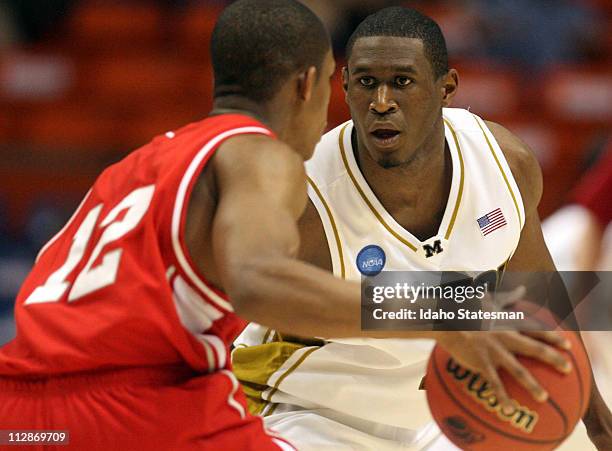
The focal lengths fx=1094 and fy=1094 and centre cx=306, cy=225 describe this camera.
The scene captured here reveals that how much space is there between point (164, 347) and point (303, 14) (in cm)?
99

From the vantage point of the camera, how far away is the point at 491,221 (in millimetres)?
4027

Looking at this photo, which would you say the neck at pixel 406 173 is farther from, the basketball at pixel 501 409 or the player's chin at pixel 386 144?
the basketball at pixel 501 409

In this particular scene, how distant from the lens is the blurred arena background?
7738 millimetres

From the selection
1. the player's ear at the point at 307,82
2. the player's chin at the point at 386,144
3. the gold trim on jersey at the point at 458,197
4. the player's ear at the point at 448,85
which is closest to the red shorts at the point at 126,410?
the player's ear at the point at 307,82

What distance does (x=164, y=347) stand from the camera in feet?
8.77

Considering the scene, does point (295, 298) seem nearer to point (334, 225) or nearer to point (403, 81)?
point (334, 225)

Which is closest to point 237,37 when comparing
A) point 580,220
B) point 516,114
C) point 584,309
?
point 580,220

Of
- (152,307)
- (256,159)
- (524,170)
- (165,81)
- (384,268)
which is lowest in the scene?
(165,81)

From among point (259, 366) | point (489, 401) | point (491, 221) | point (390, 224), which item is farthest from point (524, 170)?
point (489, 401)

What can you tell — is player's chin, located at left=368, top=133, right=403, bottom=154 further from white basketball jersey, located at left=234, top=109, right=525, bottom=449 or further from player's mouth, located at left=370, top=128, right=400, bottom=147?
white basketball jersey, located at left=234, top=109, right=525, bottom=449

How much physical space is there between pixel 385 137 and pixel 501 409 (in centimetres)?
138

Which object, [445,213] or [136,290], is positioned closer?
[136,290]

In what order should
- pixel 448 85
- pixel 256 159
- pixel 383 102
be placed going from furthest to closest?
1. pixel 448 85
2. pixel 383 102
3. pixel 256 159

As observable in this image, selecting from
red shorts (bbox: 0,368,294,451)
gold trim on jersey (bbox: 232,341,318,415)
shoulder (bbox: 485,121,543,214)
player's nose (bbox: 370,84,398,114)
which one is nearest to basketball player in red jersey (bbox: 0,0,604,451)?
red shorts (bbox: 0,368,294,451)
